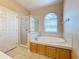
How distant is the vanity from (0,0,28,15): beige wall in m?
2.06

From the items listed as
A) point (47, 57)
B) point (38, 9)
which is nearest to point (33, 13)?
point (38, 9)

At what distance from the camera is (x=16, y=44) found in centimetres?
453

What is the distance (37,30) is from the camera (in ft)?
15.5

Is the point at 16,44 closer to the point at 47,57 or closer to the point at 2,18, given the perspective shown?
the point at 2,18

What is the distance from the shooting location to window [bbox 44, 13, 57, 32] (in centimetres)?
494

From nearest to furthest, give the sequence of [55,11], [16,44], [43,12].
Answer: [16,44]
[55,11]
[43,12]

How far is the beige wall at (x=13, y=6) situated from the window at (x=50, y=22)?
142 cm

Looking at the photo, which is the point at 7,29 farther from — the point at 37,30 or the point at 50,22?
the point at 50,22

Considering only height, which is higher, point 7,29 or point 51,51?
point 7,29

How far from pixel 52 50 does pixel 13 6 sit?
295 cm

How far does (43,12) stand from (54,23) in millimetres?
999

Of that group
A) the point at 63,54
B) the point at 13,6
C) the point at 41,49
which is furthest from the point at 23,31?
the point at 63,54

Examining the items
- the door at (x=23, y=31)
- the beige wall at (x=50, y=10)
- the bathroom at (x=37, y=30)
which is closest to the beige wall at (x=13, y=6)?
the bathroom at (x=37, y=30)

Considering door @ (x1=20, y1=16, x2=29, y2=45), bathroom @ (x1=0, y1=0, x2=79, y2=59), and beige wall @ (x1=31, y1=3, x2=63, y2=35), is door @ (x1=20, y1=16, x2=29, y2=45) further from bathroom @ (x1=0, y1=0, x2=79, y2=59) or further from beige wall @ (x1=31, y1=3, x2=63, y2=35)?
beige wall @ (x1=31, y1=3, x2=63, y2=35)
